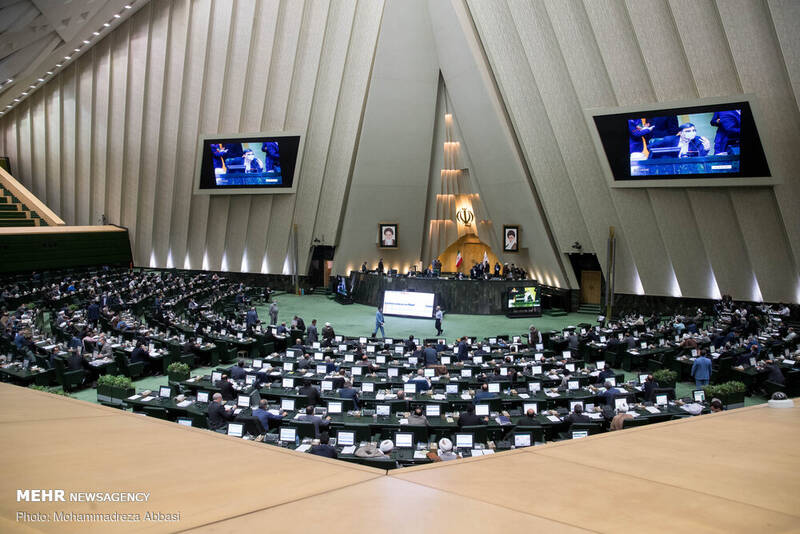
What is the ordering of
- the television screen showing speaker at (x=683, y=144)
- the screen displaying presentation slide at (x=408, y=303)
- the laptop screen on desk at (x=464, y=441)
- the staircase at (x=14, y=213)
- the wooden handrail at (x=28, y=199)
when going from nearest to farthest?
the laptop screen on desk at (x=464, y=441)
the television screen showing speaker at (x=683, y=144)
the screen displaying presentation slide at (x=408, y=303)
the staircase at (x=14, y=213)
the wooden handrail at (x=28, y=199)

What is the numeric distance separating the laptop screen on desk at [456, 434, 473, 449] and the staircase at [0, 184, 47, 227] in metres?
35.5

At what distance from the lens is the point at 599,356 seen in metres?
16.9

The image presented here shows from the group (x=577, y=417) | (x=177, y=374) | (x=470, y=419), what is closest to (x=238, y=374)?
(x=177, y=374)

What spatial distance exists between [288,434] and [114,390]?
14.7ft

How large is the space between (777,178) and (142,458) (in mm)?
21260

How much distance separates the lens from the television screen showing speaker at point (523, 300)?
24.3m

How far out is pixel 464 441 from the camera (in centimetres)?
830

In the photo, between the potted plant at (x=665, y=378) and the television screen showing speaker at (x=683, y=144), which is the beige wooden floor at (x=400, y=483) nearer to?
the potted plant at (x=665, y=378)

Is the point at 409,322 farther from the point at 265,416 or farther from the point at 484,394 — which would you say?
the point at 265,416

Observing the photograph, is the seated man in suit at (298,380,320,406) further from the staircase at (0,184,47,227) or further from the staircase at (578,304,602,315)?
the staircase at (0,184,47,227)

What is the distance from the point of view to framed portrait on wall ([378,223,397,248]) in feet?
95.6

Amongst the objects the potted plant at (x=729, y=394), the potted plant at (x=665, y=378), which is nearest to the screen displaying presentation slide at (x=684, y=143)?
the potted plant at (x=665, y=378)

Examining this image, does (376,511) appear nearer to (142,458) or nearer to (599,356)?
(142,458)

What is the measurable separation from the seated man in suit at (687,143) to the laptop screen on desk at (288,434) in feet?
56.2
